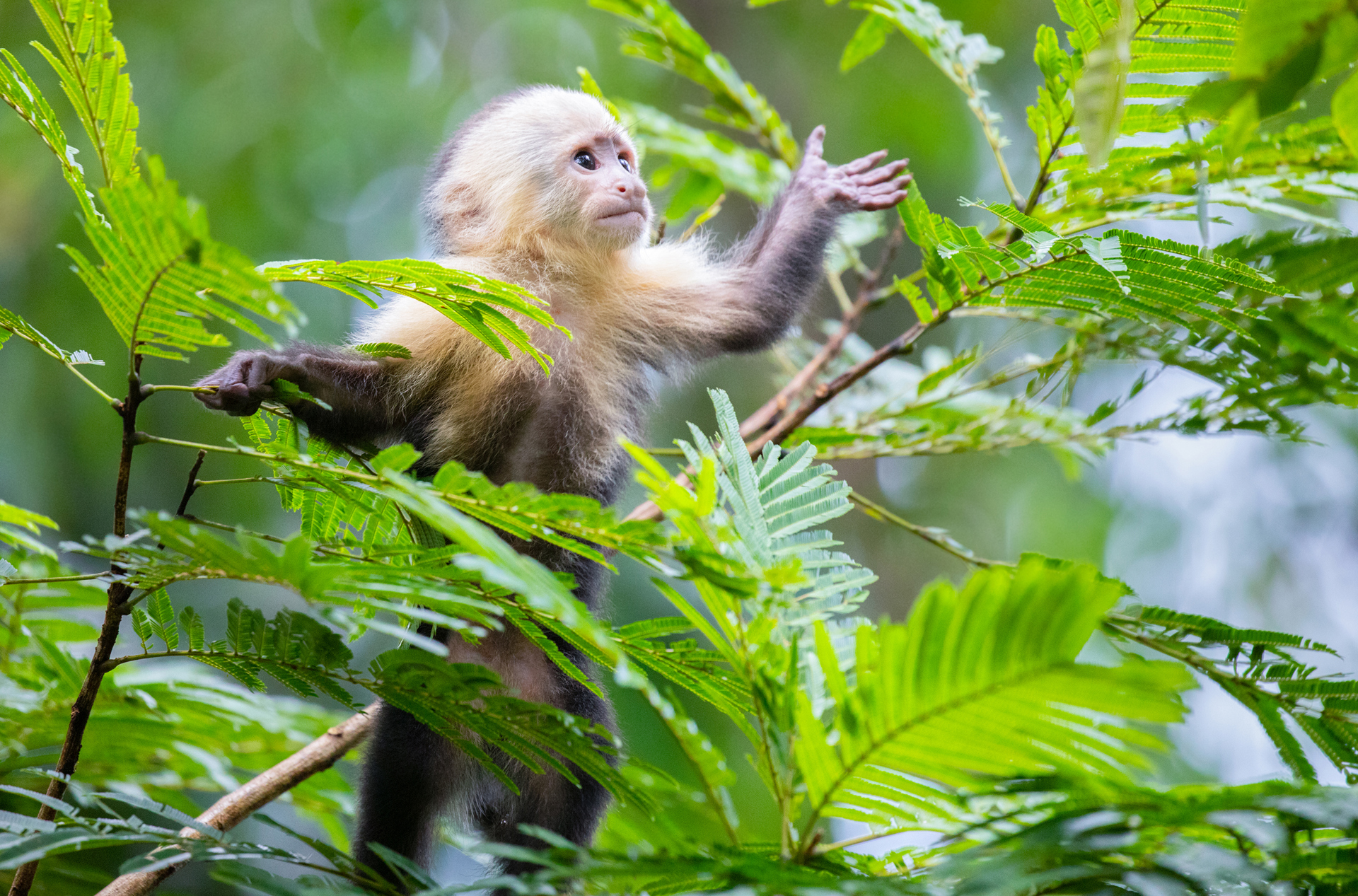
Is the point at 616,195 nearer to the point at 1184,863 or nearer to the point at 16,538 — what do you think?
the point at 16,538

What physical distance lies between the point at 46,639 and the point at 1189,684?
6.99 feet

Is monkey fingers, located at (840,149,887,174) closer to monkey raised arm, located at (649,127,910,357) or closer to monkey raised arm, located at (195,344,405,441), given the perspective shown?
monkey raised arm, located at (649,127,910,357)

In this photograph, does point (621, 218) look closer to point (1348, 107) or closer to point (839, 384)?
point (839, 384)

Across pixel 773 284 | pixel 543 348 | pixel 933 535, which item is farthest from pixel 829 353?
pixel 543 348

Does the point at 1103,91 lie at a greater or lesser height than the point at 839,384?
greater

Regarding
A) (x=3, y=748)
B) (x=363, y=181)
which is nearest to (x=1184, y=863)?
(x=3, y=748)

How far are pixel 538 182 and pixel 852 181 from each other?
1.06 meters

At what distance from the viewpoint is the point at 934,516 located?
8.15 meters

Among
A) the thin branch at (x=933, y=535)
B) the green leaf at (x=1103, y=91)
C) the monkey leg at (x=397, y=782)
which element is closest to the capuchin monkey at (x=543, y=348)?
the monkey leg at (x=397, y=782)

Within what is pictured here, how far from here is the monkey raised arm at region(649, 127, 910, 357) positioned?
3.15 meters

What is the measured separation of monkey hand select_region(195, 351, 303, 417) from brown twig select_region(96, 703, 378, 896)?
2.18 feet

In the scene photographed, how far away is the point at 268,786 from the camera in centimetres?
207

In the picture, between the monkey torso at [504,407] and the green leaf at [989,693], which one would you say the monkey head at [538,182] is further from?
the green leaf at [989,693]

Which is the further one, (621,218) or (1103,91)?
(621,218)
